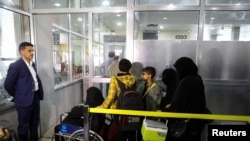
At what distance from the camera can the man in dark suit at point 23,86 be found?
236 cm

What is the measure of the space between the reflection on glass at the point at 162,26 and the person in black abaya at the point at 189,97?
3.27 ft

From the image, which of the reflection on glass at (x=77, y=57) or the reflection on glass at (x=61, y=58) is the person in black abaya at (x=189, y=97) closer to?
the reflection on glass at (x=61, y=58)

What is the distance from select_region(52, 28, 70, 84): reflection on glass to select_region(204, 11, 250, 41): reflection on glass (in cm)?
311

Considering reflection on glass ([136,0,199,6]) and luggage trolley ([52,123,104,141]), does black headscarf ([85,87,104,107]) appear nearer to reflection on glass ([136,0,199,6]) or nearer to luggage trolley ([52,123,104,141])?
luggage trolley ([52,123,104,141])

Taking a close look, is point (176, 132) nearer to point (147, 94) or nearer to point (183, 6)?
point (147, 94)

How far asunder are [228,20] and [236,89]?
1.01 meters

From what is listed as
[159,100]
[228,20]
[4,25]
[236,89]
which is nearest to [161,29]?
[228,20]

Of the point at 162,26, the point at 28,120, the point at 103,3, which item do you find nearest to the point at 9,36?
the point at 28,120

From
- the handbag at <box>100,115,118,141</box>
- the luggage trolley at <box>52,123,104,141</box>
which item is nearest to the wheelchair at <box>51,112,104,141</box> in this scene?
the luggage trolley at <box>52,123,104,141</box>

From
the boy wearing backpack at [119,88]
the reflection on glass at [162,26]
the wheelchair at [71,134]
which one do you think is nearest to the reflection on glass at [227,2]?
the reflection on glass at [162,26]

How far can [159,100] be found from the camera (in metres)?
2.43

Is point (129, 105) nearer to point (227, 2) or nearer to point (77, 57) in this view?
point (227, 2)

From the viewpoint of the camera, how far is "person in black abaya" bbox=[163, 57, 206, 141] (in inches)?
71.1

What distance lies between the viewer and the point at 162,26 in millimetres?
2926
